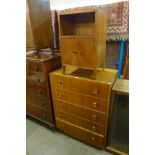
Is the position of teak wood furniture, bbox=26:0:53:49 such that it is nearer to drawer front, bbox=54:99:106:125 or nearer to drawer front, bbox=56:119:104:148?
drawer front, bbox=54:99:106:125

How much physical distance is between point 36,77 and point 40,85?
11cm

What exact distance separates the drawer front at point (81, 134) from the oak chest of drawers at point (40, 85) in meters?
0.18

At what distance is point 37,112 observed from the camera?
1968 millimetres

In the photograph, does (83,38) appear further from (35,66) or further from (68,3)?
(68,3)

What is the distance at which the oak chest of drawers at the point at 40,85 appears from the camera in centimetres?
162

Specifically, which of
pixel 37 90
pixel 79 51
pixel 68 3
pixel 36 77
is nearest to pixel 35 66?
pixel 36 77

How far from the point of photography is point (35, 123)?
2.09 meters

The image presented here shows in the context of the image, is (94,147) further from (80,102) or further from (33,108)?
(33,108)

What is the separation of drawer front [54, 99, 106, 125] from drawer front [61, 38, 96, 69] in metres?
0.48

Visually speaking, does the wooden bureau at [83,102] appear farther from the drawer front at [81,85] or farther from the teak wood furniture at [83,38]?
the teak wood furniture at [83,38]

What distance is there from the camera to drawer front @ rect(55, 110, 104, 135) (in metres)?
1.50

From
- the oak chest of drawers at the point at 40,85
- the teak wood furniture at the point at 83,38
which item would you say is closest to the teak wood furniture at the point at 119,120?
the teak wood furniture at the point at 83,38

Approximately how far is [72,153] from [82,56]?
1.14 m

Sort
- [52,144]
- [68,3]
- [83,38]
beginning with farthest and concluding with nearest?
[68,3]
[52,144]
[83,38]
